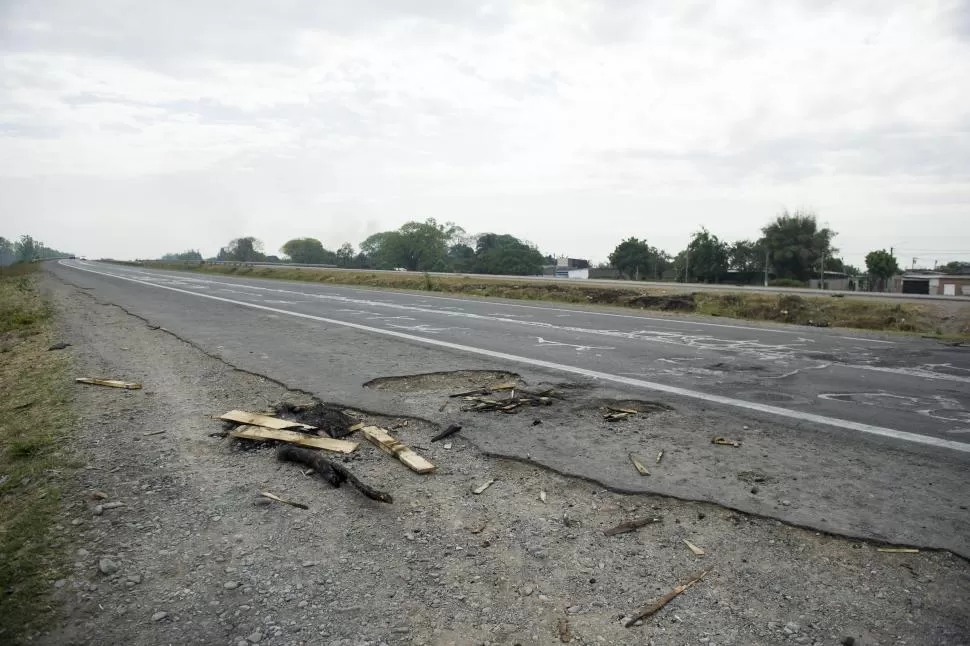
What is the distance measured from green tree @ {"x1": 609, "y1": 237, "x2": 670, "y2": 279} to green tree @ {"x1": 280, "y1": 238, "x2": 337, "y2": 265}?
6855 centimetres

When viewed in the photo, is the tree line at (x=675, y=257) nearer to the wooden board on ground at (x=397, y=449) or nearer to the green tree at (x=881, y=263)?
the green tree at (x=881, y=263)

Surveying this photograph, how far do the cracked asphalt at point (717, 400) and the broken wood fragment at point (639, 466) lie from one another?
0.06 m

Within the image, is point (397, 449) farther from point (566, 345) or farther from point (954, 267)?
point (954, 267)

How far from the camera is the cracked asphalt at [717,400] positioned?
12.5 feet

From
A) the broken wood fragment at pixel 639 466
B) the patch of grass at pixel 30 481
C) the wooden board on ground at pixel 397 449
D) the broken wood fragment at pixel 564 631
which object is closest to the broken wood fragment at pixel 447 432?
the wooden board on ground at pixel 397 449

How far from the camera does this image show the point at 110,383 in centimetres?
712

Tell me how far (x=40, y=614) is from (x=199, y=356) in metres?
6.94

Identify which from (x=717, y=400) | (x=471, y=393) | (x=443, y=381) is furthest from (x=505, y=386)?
(x=717, y=400)

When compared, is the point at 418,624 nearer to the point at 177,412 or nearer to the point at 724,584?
the point at 724,584

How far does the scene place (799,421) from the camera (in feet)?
17.6

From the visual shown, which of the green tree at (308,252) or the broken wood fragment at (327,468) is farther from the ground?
the green tree at (308,252)

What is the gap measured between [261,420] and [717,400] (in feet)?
15.0

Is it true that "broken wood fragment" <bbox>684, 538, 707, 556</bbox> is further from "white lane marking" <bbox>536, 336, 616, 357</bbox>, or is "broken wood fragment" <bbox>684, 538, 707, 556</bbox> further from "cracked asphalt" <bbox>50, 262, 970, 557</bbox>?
"white lane marking" <bbox>536, 336, 616, 357</bbox>

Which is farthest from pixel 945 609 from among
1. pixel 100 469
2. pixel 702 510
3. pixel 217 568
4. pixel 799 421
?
pixel 100 469
